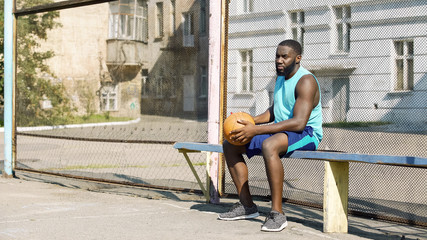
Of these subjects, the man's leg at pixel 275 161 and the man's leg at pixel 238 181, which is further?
the man's leg at pixel 238 181

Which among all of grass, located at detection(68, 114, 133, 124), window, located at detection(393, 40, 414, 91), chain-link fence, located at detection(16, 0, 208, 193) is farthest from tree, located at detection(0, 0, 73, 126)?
window, located at detection(393, 40, 414, 91)

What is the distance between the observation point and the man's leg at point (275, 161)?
5.45 m

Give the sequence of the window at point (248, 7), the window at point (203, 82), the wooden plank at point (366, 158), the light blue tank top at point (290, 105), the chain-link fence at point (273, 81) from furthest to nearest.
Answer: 1. the window at point (248, 7)
2. the window at point (203, 82)
3. the chain-link fence at point (273, 81)
4. the light blue tank top at point (290, 105)
5. the wooden plank at point (366, 158)

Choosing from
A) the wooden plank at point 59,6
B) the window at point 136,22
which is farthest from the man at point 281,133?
the wooden plank at point 59,6

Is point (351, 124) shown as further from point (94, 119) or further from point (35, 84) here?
point (35, 84)

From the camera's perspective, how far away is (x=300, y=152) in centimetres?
555

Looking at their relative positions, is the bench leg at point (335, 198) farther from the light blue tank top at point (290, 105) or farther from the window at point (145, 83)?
the window at point (145, 83)

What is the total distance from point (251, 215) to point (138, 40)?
3413 millimetres

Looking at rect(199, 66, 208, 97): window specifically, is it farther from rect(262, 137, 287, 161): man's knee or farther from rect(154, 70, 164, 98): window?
rect(262, 137, 287, 161): man's knee

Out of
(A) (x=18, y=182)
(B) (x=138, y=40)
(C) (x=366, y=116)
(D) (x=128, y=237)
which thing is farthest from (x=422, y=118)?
(A) (x=18, y=182)

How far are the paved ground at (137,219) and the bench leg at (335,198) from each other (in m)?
0.09

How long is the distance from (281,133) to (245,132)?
0.29m

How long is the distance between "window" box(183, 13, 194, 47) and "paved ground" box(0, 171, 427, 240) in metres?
1.72

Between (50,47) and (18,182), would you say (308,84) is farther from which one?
(50,47)
